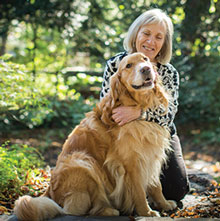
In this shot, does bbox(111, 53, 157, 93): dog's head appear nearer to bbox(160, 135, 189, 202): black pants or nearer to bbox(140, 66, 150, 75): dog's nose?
bbox(140, 66, 150, 75): dog's nose

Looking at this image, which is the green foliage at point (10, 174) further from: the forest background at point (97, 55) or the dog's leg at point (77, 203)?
the forest background at point (97, 55)

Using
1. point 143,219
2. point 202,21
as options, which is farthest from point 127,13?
point 143,219

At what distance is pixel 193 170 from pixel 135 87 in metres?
2.23

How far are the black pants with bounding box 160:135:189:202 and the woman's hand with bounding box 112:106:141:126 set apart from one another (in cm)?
89

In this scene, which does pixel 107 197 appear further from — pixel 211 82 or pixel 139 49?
pixel 211 82

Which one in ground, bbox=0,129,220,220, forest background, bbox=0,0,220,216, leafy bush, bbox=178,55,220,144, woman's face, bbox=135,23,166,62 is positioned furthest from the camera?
leafy bush, bbox=178,55,220,144

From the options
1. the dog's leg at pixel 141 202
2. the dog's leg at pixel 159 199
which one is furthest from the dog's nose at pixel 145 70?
the dog's leg at pixel 159 199

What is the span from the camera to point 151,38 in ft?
10.2

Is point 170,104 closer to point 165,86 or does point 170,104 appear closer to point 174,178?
point 165,86

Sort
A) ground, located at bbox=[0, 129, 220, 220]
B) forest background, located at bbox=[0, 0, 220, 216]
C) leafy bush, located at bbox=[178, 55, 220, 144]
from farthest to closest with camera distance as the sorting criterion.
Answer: leafy bush, located at bbox=[178, 55, 220, 144]
forest background, located at bbox=[0, 0, 220, 216]
ground, located at bbox=[0, 129, 220, 220]

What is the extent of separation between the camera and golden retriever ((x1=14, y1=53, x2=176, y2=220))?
256 centimetres

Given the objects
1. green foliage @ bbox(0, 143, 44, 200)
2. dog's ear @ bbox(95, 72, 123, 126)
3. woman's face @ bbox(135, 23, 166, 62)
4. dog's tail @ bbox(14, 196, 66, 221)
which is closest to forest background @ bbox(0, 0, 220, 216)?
green foliage @ bbox(0, 143, 44, 200)

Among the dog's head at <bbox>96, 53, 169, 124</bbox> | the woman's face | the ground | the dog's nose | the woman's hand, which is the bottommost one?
the ground

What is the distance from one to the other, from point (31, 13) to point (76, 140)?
4275 mm
